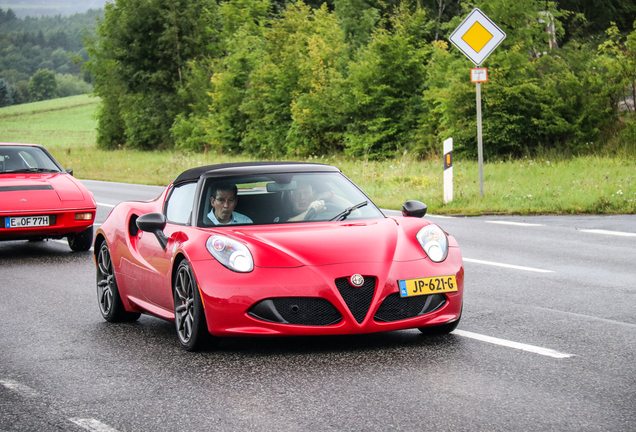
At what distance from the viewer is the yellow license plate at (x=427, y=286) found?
5465mm

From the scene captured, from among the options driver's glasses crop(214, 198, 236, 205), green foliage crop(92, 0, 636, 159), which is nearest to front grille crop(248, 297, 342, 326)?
driver's glasses crop(214, 198, 236, 205)

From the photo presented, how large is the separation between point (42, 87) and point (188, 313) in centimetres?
15807

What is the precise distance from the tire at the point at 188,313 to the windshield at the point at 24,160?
702 cm

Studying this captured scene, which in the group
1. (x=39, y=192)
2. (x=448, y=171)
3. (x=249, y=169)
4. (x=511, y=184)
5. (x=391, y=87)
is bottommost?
(x=511, y=184)

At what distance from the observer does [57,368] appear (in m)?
5.41

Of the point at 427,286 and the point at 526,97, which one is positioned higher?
the point at 526,97

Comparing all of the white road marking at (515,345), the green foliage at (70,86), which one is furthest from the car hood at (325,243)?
the green foliage at (70,86)

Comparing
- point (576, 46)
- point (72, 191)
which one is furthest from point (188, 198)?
point (576, 46)

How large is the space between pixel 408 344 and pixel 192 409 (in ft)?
6.22

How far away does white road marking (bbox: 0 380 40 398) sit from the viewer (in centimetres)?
477

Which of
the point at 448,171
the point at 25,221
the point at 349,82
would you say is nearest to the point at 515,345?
the point at 25,221

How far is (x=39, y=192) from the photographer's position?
11273mm

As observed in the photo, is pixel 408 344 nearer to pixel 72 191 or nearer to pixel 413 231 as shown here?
pixel 413 231

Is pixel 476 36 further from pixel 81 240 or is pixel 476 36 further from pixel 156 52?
pixel 156 52
